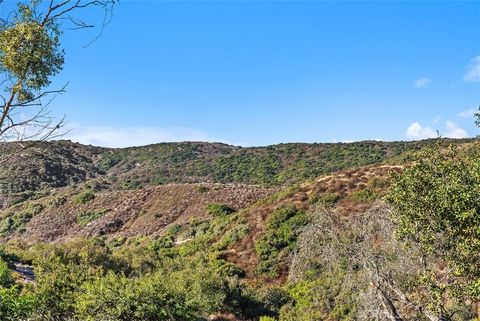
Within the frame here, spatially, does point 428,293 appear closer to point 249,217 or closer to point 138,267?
point 138,267

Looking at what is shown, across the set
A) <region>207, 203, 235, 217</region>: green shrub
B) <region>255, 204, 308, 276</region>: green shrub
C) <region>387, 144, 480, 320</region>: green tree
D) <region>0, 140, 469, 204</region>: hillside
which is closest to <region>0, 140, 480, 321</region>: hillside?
<region>255, 204, 308, 276</region>: green shrub

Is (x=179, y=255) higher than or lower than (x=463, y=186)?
lower

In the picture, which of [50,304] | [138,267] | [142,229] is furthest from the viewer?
[142,229]

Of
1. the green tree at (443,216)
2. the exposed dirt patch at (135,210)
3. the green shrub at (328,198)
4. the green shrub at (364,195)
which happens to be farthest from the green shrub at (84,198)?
the green tree at (443,216)

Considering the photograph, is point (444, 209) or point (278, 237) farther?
point (278, 237)

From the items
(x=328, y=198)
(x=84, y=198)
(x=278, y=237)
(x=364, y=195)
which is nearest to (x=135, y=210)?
(x=84, y=198)

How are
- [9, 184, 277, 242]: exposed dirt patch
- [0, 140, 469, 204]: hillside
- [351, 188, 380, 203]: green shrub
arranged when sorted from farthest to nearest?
[0, 140, 469, 204]: hillside < [9, 184, 277, 242]: exposed dirt patch < [351, 188, 380, 203]: green shrub

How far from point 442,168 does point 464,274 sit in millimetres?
2629

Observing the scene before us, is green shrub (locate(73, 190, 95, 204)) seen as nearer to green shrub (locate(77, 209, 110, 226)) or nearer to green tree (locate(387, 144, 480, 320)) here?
green shrub (locate(77, 209, 110, 226))

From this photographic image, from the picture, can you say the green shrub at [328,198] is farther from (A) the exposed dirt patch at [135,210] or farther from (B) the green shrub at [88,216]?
(B) the green shrub at [88,216]

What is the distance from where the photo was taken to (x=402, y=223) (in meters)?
11.6

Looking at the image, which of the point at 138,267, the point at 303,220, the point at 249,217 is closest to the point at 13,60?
the point at 138,267

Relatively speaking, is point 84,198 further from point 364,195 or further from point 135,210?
point 364,195

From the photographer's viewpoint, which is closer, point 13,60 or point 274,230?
point 13,60
